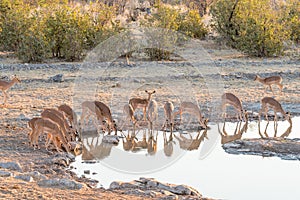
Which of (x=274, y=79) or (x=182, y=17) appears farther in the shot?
(x=182, y=17)

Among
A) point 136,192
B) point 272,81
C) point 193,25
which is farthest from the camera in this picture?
point 193,25

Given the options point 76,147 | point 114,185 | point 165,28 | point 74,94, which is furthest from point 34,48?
point 114,185

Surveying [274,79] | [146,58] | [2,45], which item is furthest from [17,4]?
[274,79]

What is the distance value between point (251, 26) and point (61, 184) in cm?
1564

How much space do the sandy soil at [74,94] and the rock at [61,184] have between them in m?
0.12

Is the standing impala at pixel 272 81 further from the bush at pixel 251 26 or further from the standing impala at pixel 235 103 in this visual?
the bush at pixel 251 26

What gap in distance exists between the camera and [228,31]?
2338 centimetres

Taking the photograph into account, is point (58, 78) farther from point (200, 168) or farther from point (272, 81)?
point (200, 168)

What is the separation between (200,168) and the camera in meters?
8.80

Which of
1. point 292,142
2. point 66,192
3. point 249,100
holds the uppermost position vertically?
point 249,100

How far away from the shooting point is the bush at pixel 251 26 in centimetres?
2078

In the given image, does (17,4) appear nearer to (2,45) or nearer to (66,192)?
(2,45)

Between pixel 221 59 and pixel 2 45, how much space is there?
29.3 ft

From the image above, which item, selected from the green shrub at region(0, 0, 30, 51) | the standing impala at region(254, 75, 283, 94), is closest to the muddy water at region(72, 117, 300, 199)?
the standing impala at region(254, 75, 283, 94)
